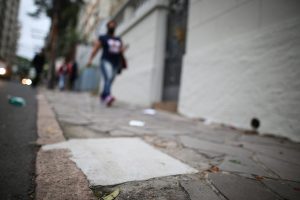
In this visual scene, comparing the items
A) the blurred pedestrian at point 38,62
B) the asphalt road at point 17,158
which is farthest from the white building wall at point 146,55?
the asphalt road at point 17,158

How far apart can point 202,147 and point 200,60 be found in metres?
3.01

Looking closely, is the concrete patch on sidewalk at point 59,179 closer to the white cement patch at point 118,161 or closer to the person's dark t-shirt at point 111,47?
the white cement patch at point 118,161

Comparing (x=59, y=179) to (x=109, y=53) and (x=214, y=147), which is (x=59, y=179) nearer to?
(x=214, y=147)

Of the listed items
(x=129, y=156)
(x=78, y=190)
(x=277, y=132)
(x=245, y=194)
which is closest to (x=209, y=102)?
(x=277, y=132)

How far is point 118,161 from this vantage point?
1801mm

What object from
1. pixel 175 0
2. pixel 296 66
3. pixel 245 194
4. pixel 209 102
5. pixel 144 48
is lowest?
pixel 245 194

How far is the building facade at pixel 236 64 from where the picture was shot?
10.8 ft

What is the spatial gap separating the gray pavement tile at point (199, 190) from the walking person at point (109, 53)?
174 inches

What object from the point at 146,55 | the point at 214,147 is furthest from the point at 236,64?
the point at 146,55

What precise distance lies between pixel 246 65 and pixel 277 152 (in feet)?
5.76

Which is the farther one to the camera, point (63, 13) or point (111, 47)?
point (63, 13)

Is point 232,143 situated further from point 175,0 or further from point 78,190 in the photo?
point 175,0

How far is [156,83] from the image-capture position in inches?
280

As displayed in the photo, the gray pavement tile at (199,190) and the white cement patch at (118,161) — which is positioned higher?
the white cement patch at (118,161)
